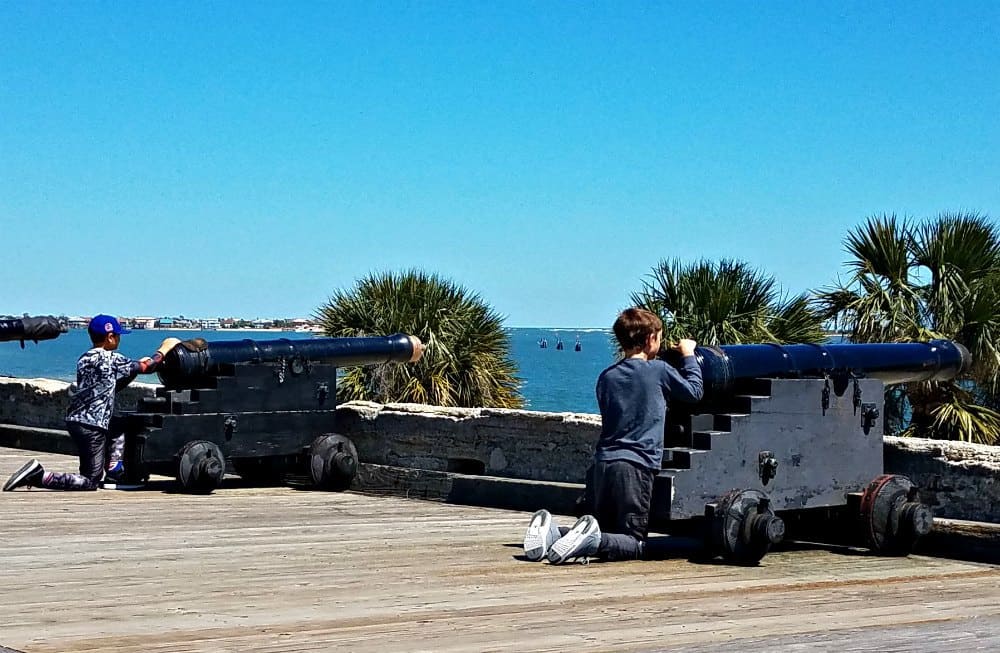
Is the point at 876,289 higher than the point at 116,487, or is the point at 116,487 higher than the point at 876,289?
the point at 876,289

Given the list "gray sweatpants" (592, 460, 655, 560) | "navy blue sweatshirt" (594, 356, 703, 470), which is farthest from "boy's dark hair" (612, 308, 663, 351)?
"gray sweatpants" (592, 460, 655, 560)

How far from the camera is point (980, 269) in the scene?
13961 millimetres

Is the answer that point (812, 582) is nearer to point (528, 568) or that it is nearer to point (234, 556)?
point (528, 568)

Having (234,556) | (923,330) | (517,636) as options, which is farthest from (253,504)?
(923,330)

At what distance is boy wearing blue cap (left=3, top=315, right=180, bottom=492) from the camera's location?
1018 centimetres

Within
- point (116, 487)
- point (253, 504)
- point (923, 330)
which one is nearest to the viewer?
point (253, 504)

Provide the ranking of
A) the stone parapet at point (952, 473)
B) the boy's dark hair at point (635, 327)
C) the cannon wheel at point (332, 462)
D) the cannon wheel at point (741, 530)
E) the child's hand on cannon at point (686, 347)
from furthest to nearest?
the cannon wheel at point (332, 462), the stone parapet at point (952, 473), the child's hand on cannon at point (686, 347), the boy's dark hair at point (635, 327), the cannon wheel at point (741, 530)

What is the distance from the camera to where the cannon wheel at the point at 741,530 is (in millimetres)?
6910

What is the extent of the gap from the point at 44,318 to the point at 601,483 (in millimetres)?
10850

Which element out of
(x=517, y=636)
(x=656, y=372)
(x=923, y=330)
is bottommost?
(x=517, y=636)

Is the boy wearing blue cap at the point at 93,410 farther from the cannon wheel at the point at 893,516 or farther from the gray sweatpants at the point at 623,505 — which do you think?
the cannon wheel at the point at 893,516

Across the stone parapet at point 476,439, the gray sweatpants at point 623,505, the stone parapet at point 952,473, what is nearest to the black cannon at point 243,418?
the stone parapet at point 476,439

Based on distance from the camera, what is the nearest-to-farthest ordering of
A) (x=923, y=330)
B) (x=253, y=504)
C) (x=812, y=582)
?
(x=812, y=582) < (x=253, y=504) < (x=923, y=330)

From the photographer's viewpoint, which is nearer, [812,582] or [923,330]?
[812,582]
